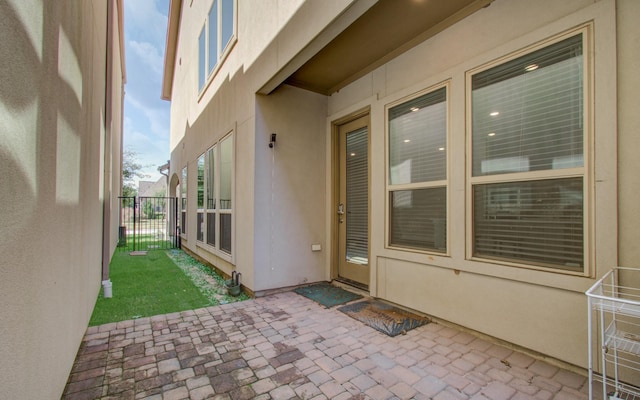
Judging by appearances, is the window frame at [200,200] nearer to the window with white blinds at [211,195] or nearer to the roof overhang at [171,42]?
the window with white blinds at [211,195]

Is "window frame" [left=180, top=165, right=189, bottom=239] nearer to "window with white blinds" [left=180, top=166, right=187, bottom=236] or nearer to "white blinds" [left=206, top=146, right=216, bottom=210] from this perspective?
"window with white blinds" [left=180, top=166, right=187, bottom=236]

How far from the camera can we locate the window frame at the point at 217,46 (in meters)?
5.09


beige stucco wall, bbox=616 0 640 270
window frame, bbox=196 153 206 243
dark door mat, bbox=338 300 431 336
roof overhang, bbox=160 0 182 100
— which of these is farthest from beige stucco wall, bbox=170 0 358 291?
roof overhang, bbox=160 0 182 100

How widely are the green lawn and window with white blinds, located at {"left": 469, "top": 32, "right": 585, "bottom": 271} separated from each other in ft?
11.6

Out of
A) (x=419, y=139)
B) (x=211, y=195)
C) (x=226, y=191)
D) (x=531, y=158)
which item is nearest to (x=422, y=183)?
(x=419, y=139)

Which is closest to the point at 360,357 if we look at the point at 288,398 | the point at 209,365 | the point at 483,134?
the point at 288,398

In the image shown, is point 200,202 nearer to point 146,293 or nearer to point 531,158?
point 146,293

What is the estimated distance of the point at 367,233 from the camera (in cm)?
424

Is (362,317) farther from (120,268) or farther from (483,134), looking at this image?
(120,268)

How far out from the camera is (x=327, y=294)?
13.8 ft

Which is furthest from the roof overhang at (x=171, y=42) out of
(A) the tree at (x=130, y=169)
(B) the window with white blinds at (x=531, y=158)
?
(A) the tree at (x=130, y=169)

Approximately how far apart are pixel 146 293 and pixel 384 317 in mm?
3485

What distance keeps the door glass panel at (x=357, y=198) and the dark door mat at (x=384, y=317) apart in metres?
0.71

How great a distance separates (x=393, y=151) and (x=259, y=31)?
2.48 meters
